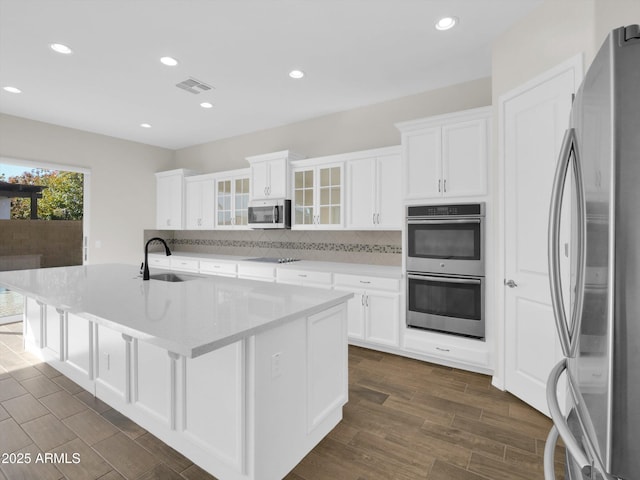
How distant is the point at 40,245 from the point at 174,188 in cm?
207

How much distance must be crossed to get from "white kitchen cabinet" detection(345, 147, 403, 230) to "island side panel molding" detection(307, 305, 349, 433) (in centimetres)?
172

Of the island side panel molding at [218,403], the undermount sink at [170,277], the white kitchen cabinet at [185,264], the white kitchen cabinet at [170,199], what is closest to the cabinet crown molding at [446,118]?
the undermount sink at [170,277]

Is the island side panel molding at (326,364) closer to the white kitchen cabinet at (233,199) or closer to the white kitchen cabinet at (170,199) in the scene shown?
the white kitchen cabinet at (233,199)

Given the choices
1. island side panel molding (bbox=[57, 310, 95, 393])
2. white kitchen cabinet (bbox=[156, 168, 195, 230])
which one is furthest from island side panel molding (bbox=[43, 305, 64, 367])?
white kitchen cabinet (bbox=[156, 168, 195, 230])

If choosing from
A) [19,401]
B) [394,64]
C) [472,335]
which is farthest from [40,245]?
[472,335]

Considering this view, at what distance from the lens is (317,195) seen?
4.23 meters

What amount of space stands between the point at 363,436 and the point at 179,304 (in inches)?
54.6

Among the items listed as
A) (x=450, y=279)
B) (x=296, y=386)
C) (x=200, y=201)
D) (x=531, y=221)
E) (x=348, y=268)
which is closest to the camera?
(x=296, y=386)

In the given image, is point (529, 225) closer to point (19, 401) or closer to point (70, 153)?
point (19, 401)

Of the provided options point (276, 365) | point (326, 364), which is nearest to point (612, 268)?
point (276, 365)

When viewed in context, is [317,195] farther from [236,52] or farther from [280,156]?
[236,52]

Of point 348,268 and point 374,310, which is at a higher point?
point 348,268

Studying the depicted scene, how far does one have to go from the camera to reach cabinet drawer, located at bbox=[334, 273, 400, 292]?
3379mm

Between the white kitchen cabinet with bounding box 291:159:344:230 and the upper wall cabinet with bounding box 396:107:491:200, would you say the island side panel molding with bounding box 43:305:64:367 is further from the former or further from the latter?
→ the upper wall cabinet with bounding box 396:107:491:200
